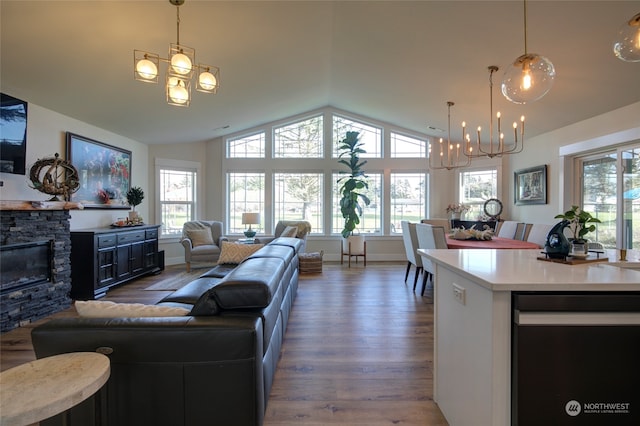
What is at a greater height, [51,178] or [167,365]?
[51,178]

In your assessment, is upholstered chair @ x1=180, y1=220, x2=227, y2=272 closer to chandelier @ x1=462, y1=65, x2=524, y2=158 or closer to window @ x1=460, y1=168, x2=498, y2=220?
chandelier @ x1=462, y1=65, x2=524, y2=158

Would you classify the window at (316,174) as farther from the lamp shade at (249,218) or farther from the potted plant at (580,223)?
the potted plant at (580,223)

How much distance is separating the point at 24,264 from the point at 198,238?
2.84 metres

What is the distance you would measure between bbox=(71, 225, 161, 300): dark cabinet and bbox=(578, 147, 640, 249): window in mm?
6611

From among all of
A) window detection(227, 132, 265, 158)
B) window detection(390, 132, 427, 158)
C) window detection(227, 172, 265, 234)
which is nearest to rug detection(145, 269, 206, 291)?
window detection(227, 172, 265, 234)

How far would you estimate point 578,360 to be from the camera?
1.23 m

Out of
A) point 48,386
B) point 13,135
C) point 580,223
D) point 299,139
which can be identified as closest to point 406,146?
point 299,139

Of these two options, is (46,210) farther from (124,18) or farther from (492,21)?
(492,21)

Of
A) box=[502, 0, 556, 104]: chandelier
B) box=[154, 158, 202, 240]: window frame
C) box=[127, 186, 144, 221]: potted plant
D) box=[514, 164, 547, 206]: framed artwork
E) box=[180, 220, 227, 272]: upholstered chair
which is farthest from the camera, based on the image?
box=[154, 158, 202, 240]: window frame

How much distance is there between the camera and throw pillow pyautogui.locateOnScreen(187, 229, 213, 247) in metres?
5.89

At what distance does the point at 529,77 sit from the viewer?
2.11 m

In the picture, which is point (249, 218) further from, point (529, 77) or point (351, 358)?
point (529, 77)

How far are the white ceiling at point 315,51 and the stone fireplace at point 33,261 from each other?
4.54 ft

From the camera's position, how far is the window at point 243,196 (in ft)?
22.8
